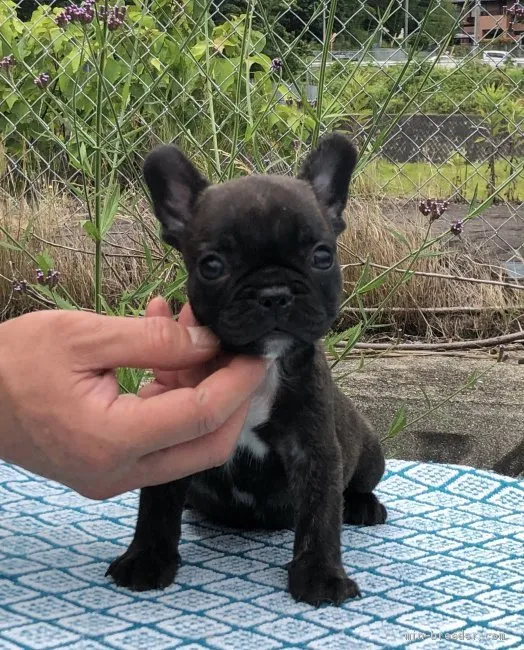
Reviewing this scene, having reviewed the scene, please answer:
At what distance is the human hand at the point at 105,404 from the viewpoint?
1.52m

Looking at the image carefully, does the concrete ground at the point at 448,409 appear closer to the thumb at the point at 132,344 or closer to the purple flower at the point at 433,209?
the purple flower at the point at 433,209

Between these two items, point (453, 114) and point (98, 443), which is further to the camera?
point (453, 114)

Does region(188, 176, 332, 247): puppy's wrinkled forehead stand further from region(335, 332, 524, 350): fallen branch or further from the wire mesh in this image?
region(335, 332, 524, 350): fallen branch

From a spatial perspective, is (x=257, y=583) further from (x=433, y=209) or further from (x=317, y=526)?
(x=433, y=209)

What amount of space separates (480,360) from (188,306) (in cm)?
289

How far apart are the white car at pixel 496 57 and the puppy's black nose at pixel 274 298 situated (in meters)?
3.65

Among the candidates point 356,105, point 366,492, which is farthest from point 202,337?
point 356,105

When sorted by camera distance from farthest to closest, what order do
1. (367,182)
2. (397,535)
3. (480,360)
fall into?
(367,182), (480,360), (397,535)

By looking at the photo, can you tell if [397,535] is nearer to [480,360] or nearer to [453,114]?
[480,360]

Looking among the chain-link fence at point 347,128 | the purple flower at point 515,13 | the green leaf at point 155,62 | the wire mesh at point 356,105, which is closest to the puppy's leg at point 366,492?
the purple flower at point 515,13

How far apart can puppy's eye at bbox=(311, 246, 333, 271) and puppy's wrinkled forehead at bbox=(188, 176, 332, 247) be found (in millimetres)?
21

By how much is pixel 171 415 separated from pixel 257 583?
533mm

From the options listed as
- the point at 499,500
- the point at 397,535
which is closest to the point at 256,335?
the point at 397,535

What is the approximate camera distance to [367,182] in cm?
539
